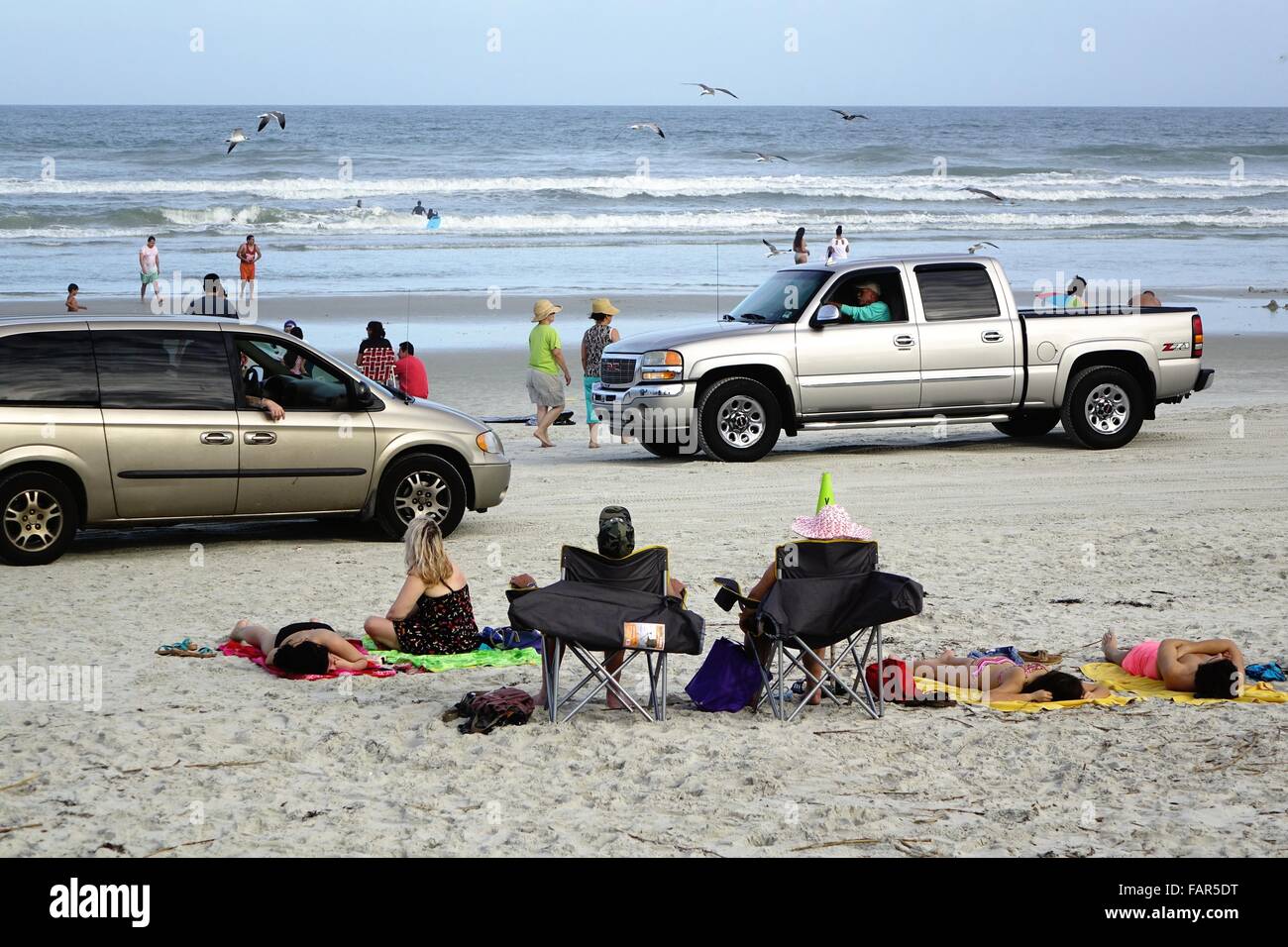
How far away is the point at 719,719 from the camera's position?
23.2ft

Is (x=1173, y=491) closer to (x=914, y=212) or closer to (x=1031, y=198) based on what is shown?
(x=914, y=212)

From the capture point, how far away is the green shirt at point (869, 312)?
14875 mm

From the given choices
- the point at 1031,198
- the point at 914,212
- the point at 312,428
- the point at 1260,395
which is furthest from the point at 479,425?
the point at 1031,198

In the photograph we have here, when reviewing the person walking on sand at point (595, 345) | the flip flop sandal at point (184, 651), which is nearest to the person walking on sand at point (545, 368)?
the person walking on sand at point (595, 345)

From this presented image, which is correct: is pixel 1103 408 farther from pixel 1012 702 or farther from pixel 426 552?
pixel 426 552

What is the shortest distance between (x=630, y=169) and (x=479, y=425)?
2310 inches

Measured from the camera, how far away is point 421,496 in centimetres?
1141

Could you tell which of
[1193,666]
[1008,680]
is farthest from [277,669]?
[1193,666]

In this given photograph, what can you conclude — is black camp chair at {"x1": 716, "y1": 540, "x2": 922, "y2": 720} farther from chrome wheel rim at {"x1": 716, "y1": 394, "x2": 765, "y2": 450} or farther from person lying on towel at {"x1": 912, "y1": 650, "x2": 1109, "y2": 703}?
chrome wheel rim at {"x1": 716, "y1": 394, "x2": 765, "y2": 450}

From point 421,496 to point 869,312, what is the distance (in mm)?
5471

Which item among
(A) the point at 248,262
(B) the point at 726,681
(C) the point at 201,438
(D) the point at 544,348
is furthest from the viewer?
(A) the point at 248,262

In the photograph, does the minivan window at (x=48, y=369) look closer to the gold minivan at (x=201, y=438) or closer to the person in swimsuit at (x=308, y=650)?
the gold minivan at (x=201, y=438)

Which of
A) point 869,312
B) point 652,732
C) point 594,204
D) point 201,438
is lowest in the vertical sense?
point 652,732

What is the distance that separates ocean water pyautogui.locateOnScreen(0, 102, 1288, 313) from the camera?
35.9 meters
